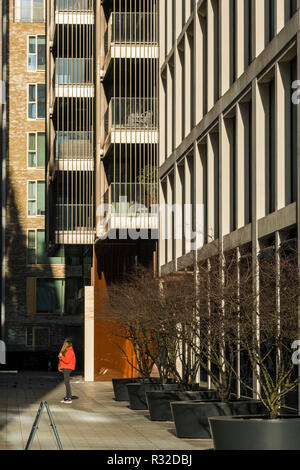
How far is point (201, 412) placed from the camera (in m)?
18.2

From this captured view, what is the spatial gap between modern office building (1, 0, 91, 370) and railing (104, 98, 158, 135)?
3013cm

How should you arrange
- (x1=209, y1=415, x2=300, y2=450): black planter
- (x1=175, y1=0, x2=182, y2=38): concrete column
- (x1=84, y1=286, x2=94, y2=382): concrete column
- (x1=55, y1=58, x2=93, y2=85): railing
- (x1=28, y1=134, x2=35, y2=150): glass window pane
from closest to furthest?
(x1=209, y1=415, x2=300, y2=450): black planter, (x1=175, y1=0, x2=182, y2=38): concrete column, (x1=84, y1=286, x2=94, y2=382): concrete column, (x1=55, y1=58, x2=93, y2=85): railing, (x1=28, y1=134, x2=35, y2=150): glass window pane

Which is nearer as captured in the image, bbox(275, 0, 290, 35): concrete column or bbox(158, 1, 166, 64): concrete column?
bbox(275, 0, 290, 35): concrete column

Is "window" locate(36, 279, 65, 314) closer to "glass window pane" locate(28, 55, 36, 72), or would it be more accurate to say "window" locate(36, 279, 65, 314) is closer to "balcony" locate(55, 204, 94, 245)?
"glass window pane" locate(28, 55, 36, 72)

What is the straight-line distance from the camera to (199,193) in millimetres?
31453

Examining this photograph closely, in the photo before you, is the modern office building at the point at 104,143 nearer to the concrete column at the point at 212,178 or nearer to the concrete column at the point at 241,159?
the concrete column at the point at 212,178


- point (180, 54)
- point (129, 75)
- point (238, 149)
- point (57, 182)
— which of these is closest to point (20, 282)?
point (57, 182)

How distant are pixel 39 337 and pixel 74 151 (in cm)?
2682

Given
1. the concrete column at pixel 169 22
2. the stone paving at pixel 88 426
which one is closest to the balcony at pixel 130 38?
the concrete column at pixel 169 22

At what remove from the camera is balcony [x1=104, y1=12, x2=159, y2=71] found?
41031 millimetres

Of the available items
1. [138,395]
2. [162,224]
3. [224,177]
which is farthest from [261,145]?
[162,224]

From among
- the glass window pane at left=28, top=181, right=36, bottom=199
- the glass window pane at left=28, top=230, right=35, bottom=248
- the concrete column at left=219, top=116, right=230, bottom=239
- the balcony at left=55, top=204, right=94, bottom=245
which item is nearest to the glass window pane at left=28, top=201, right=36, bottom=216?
the glass window pane at left=28, top=181, right=36, bottom=199

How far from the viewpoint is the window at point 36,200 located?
7394cm

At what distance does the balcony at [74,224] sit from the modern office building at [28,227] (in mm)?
24018
